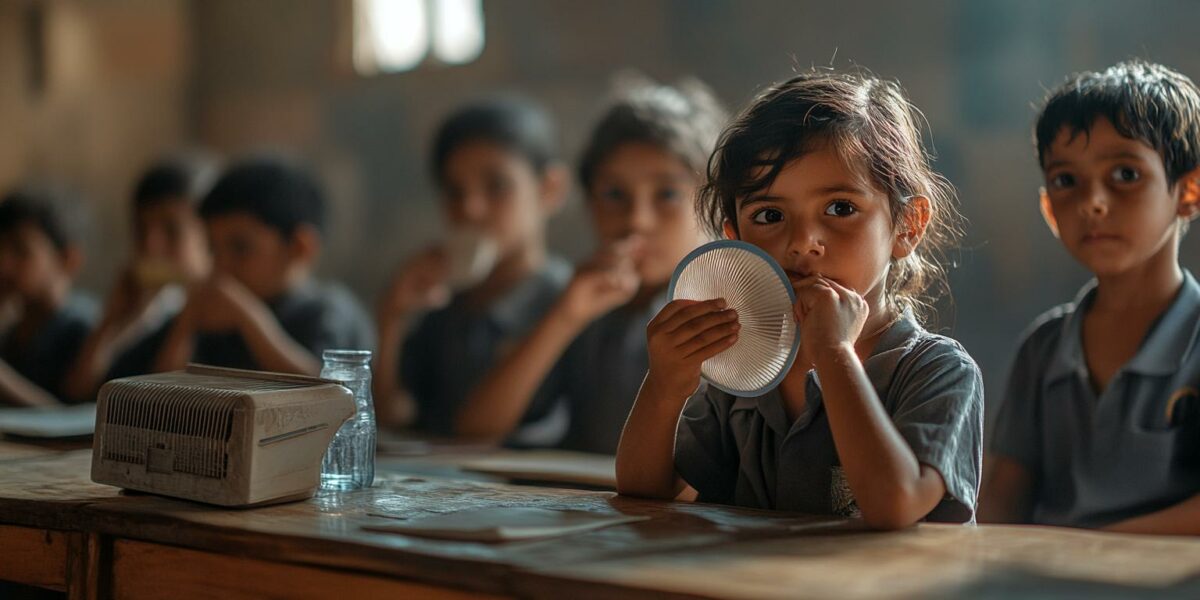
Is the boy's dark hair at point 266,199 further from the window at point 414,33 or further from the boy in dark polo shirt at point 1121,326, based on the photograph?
the boy in dark polo shirt at point 1121,326

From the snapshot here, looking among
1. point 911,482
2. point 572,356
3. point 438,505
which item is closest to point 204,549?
point 438,505

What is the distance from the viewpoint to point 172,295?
13.0 ft

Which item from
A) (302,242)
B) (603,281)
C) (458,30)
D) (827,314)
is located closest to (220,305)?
(302,242)

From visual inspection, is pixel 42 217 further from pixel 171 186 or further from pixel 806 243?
pixel 806 243

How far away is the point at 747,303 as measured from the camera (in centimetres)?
134

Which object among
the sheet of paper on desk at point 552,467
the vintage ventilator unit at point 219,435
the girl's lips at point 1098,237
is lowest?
the sheet of paper on desk at point 552,467

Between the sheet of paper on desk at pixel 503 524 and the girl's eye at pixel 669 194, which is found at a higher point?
the girl's eye at pixel 669 194

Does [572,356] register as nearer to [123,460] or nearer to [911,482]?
[123,460]

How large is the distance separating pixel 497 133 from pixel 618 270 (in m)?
0.87

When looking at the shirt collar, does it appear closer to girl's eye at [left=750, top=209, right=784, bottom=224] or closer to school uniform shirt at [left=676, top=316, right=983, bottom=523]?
school uniform shirt at [left=676, top=316, right=983, bottom=523]

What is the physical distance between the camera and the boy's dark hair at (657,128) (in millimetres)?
2525

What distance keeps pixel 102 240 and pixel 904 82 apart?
366cm

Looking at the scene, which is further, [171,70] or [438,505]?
[171,70]

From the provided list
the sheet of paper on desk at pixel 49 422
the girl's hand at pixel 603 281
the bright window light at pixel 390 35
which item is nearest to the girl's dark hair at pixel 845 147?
the girl's hand at pixel 603 281
